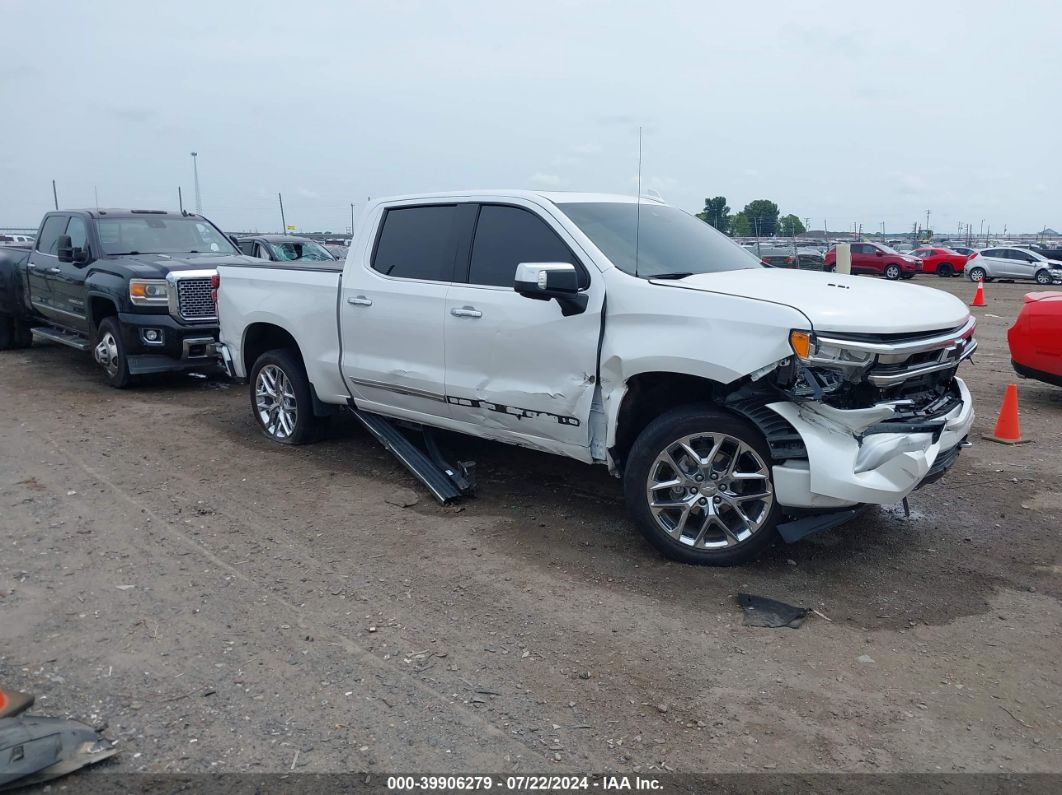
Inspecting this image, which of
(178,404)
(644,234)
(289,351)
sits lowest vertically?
(178,404)

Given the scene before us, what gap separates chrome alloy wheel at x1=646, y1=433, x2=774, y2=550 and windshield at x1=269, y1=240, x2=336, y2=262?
10.2m

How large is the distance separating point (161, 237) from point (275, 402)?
4589mm

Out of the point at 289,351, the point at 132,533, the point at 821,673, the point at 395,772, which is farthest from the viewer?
the point at 289,351

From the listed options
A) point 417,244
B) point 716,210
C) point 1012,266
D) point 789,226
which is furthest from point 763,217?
point 417,244

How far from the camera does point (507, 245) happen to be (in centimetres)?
558

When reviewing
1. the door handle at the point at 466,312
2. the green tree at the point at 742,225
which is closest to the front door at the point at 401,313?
the door handle at the point at 466,312

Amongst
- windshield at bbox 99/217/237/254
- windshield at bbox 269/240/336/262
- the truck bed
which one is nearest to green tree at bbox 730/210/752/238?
windshield at bbox 269/240/336/262

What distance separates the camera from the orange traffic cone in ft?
24.3

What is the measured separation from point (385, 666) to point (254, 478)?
10.2 feet

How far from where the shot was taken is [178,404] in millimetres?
9281

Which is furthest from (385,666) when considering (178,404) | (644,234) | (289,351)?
(178,404)

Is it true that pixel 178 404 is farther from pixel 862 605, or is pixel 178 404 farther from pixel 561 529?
pixel 862 605

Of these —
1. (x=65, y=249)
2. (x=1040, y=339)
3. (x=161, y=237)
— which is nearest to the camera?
(x=1040, y=339)

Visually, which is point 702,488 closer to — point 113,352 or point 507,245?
point 507,245
